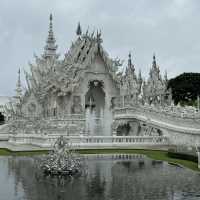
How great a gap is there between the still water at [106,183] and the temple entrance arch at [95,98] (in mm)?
27372

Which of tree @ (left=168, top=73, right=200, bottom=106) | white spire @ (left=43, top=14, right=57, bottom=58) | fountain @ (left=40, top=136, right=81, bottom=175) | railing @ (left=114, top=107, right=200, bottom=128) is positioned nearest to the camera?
fountain @ (left=40, top=136, right=81, bottom=175)

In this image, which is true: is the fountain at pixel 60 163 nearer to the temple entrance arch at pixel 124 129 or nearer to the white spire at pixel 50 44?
the temple entrance arch at pixel 124 129

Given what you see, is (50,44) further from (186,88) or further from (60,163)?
(60,163)

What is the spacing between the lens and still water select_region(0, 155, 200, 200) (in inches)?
389

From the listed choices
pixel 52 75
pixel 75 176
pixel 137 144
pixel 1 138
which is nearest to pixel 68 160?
pixel 75 176

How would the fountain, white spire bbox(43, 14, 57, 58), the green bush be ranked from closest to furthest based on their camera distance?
1. the fountain
2. the green bush
3. white spire bbox(43, 14, 57, 58)

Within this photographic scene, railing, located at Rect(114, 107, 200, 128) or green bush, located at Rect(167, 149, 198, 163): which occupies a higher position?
railing, located at Rect(114, 107, 200, 128)

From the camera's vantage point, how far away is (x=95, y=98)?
145 ft

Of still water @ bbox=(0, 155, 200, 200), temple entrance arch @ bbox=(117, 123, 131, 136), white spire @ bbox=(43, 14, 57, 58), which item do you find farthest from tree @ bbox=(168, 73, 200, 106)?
still water @ bbox=(0, 155, 200, 200)

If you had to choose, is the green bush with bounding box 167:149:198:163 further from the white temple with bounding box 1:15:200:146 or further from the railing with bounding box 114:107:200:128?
the white temple with bounding box 1:15:200:146

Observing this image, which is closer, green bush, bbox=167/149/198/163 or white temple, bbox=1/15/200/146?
green bush, bbox=167/149/198/163

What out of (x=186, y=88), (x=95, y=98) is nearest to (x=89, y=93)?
(x=95, y=98)

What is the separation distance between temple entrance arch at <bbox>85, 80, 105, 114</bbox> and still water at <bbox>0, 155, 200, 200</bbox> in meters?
27.4

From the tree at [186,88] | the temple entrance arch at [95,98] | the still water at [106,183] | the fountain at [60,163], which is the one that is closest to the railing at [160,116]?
the temple entrance arch at [95,98]
